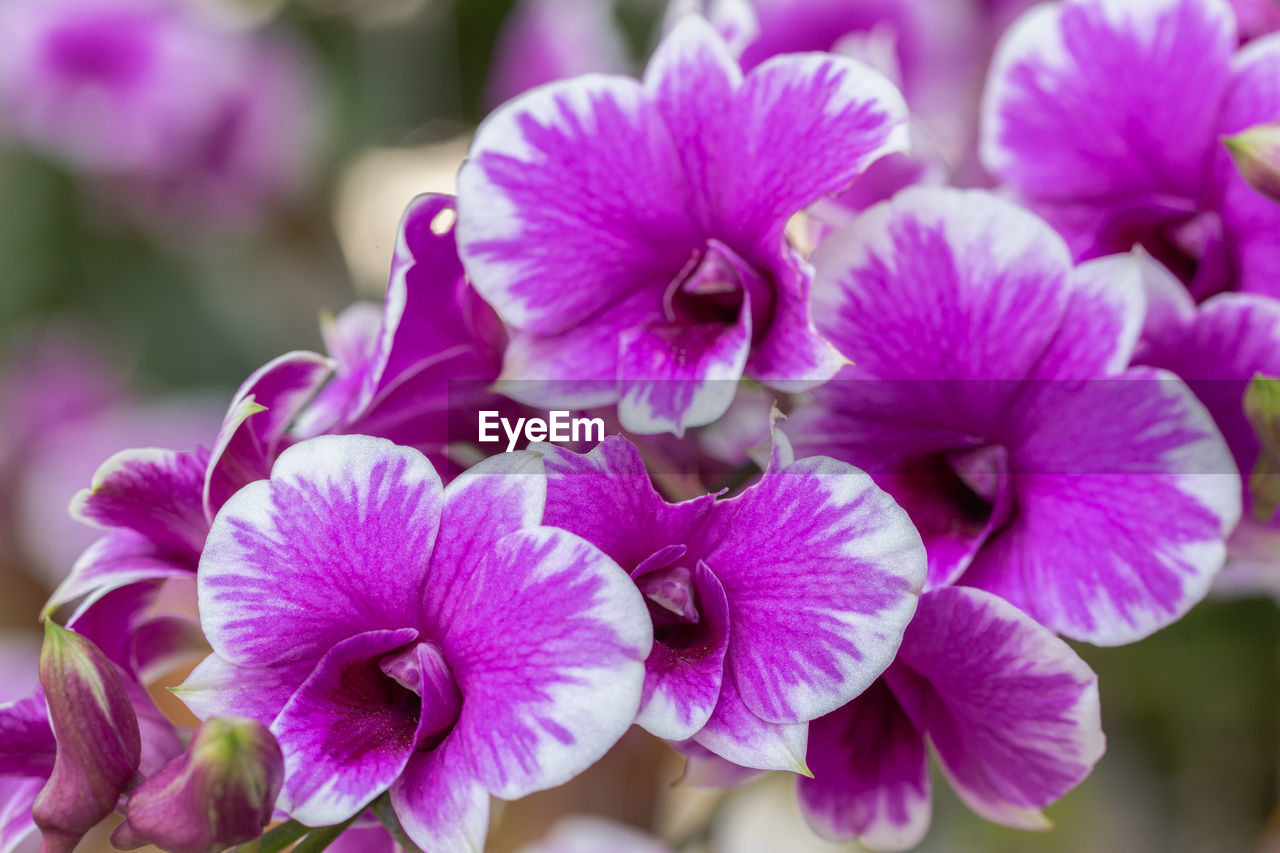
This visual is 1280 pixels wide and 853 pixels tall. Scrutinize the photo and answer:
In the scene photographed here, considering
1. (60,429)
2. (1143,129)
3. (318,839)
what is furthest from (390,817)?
(60,429)

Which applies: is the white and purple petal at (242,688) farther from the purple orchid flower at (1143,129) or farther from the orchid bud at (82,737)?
the purple orchid flower at (1143,129)

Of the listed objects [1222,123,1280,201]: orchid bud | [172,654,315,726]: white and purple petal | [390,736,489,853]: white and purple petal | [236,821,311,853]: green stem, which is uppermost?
[1222,123,1280,201]: orchid bud

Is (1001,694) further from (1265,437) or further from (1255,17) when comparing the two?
(1255,17)

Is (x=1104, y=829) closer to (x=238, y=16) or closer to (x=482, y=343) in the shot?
(x=482, y=343)

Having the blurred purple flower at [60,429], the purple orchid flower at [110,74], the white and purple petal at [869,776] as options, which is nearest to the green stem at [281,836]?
the white and purple petal at [869,776]

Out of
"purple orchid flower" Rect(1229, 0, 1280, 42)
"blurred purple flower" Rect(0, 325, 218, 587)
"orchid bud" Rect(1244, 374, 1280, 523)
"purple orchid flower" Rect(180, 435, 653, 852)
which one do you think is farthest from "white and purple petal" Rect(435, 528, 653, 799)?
"blurred purple flower" Rect(0, 325, 218, 587)

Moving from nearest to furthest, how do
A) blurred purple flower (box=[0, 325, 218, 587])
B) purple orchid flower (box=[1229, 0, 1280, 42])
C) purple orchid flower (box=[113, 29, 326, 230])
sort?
purple orchid flower (box=[1229, 0, 1280, 42])
blurred purple flower (box=[0, 325, 218, 587])
purple orchid flower (box=[113, 29, 326, 230])

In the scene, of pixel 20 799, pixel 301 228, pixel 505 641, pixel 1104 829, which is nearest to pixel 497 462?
pixel 505 641

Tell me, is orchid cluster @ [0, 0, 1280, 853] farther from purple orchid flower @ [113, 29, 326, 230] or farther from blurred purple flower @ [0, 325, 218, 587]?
purple orchid flower @ [113, 29, 326, 230]
